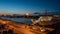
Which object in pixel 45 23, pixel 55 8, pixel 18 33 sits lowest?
pixel 18 33

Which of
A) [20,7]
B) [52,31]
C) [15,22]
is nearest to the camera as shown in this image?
[52,31]

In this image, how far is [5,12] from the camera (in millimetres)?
4121

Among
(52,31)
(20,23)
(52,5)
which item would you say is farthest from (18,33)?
(52,5)

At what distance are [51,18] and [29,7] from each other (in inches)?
30.7

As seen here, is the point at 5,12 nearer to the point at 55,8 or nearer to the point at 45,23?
the point at 45,23

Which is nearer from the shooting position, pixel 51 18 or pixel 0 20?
pixel 51 18

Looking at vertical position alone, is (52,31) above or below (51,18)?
below

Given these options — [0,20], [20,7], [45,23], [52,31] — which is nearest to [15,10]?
[20,7]

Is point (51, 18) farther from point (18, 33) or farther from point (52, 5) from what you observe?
point (18, 33)

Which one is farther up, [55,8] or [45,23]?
[55,8]

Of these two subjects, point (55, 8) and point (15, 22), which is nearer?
point (55, 8)

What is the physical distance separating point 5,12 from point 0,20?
475 mm

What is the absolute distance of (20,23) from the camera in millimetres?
4250

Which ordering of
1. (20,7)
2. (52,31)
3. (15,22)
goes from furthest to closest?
(15,22), (20,7), (52,31)
